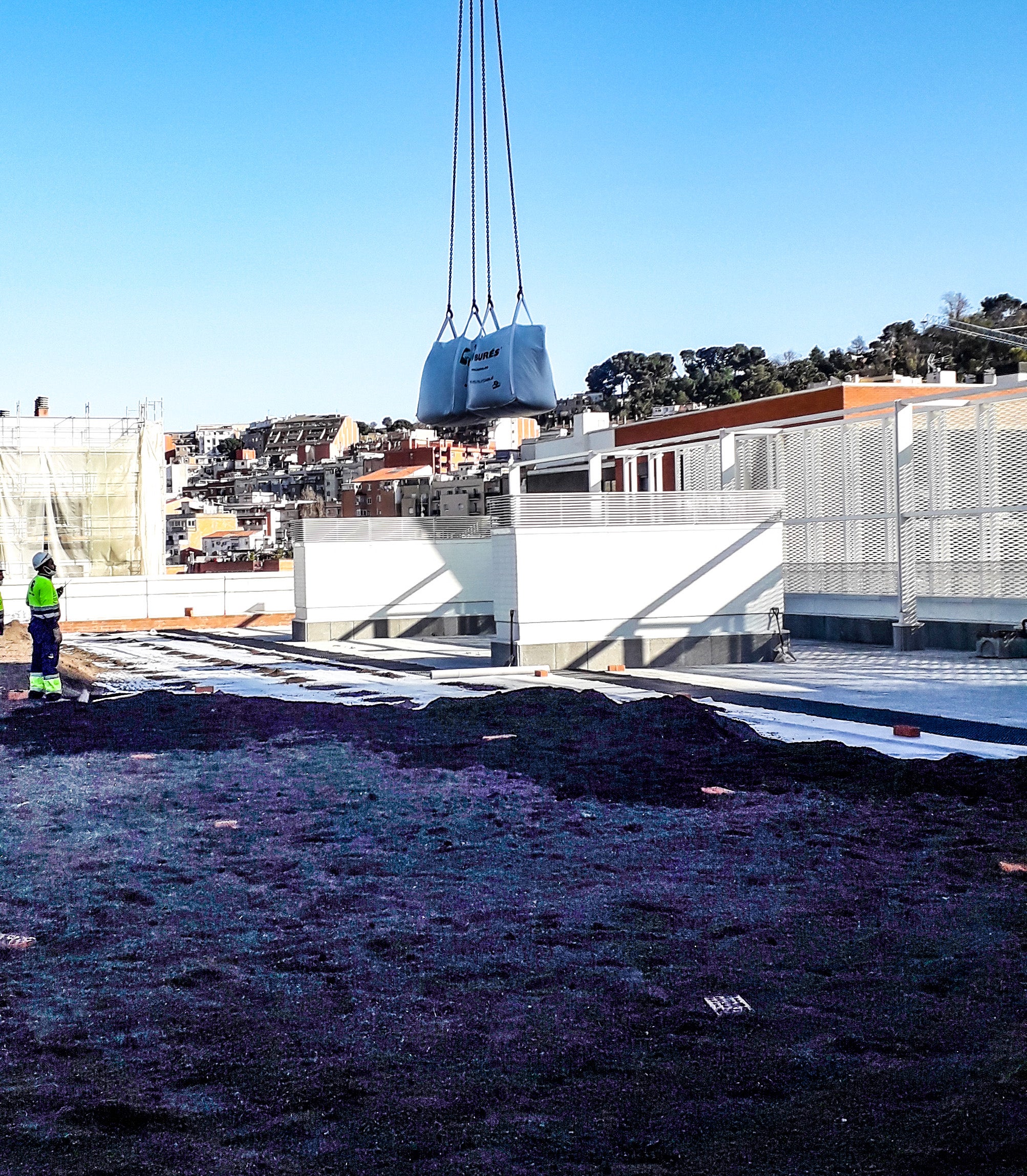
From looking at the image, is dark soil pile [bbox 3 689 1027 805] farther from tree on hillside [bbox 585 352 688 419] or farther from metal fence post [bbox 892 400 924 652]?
tree on hillside [bbox 585 352 688 419]

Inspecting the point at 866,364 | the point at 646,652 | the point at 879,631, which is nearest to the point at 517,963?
the point at 646,652

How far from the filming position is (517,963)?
580 cm

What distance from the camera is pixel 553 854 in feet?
25.6

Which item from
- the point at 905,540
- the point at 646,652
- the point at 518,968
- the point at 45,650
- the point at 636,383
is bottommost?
the point at 518,968

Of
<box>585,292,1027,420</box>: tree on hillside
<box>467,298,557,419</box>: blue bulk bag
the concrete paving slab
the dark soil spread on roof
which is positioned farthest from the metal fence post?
<box>585,292,1027,420</box>: tree on hillside

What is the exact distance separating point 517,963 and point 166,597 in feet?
93.0

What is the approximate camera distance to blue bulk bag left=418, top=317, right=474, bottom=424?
18.7m

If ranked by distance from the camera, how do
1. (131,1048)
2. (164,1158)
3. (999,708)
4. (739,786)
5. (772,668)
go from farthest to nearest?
1. (772,668)
2. (999,708)
3. (739,786)
4. (131,1048)
5. (164,1158)

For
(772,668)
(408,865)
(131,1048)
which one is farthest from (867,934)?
(772,668)

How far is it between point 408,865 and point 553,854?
0.84 metres

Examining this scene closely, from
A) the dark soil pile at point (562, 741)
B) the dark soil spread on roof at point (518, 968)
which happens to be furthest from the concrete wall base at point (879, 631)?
the dark soil spread on roof at point (518, 968)

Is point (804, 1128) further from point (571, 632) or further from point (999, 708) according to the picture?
point (571, 632)

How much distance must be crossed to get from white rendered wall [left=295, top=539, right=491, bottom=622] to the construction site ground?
50.1ft

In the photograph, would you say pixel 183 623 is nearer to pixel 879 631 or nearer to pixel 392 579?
pixel 392 579
